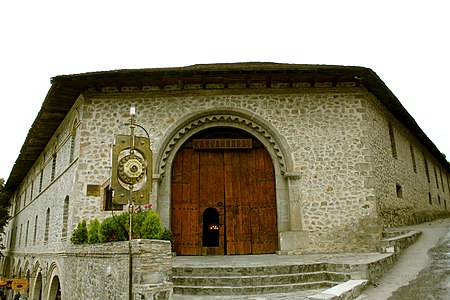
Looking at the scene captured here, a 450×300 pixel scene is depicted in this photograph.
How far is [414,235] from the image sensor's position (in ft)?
34.4

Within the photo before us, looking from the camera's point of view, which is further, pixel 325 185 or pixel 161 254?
pixel 325 185

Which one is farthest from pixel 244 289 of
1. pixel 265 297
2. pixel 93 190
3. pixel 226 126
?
pixel 93 190

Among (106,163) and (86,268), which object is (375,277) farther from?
(106,163)

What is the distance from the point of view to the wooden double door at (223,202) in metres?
11.0

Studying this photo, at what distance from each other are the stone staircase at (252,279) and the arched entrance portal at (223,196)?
348cm

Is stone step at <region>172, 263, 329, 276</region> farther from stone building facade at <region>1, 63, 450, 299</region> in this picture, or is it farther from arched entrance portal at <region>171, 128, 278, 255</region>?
arched entrance portal at <region>171, 128, 278, 255</region>

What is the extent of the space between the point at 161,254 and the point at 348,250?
21.3 feet

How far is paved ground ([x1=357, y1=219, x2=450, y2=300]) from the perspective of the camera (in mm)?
5977

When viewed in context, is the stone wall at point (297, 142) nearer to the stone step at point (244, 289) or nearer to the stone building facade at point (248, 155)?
the stone building facade at point (248, 155)

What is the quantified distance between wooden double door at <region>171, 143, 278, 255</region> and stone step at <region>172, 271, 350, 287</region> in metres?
3.58

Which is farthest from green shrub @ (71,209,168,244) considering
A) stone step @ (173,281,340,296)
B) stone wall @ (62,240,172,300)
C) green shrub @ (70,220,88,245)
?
green shrub @ (70,220,88,245)

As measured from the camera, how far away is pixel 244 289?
6715mm

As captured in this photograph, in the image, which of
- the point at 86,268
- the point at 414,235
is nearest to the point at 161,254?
the point at 86,268

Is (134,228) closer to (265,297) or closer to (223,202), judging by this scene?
(265,297)
